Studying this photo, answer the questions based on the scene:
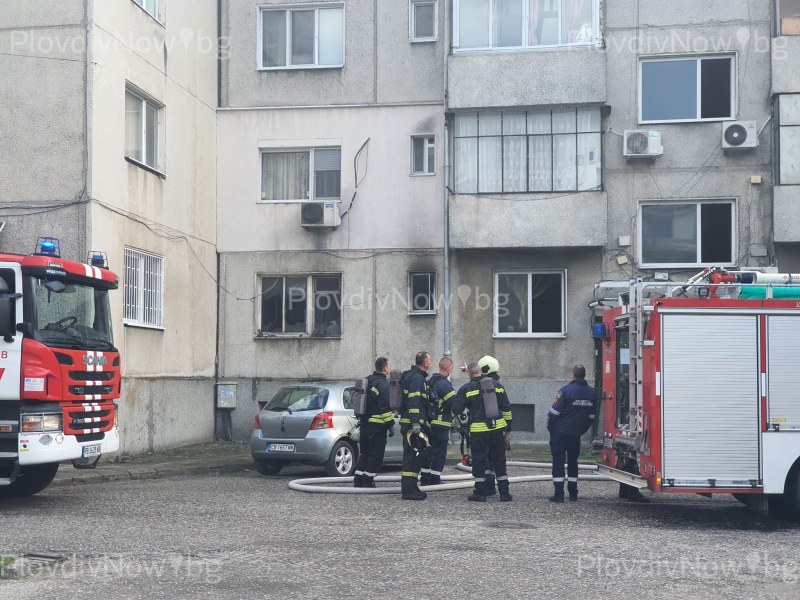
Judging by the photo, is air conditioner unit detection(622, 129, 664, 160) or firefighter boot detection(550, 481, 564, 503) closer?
firefighter boot detection(550, 481, 564, 503)

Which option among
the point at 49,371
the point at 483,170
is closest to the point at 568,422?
the point at 49,371

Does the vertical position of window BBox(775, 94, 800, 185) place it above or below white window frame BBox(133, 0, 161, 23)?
below

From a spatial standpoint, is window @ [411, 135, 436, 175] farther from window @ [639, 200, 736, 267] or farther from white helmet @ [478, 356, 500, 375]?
white helmet @ [478, 356, 500, 375]

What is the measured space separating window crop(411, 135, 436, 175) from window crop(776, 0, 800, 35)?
735cm

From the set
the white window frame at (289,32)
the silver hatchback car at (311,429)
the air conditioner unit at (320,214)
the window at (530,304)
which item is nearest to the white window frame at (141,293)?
the air conditioner unit at (320,214)

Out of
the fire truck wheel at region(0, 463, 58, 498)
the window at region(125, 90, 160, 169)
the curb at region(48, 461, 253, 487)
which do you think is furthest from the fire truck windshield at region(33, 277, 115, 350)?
the window at region(125, 90, 160, 169)

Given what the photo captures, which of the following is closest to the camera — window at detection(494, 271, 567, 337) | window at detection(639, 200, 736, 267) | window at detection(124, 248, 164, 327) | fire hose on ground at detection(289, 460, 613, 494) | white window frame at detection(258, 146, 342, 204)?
fire hose on ground at detection(289, 460, 613, 494)

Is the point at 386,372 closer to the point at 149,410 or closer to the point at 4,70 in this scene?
the point at 149,410

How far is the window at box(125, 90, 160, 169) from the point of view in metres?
19.4

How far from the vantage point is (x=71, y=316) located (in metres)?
13.0

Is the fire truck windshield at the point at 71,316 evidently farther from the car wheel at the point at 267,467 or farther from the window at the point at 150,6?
the window at the point at 150,6

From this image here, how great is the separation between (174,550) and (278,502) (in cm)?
354

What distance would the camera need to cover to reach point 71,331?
1289 centimetres

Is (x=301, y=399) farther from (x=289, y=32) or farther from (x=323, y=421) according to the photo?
(x=289, y=32)
